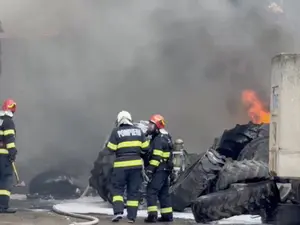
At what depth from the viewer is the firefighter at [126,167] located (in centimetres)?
722

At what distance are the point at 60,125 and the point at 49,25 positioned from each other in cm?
225

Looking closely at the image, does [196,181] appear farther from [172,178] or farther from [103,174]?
[103,174]

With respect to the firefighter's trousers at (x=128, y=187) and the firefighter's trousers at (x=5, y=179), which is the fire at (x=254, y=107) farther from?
the firefighter's trousers at (x=5, y=179)

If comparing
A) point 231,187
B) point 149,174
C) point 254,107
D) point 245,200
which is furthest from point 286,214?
point 254,107

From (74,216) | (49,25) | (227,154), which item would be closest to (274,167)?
(74,216)

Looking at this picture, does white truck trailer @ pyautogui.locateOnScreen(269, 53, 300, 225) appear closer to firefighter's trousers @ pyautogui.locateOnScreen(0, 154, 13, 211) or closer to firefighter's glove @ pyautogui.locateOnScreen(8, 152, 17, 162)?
firefighter's glove @ pyautogui.locateOnScreen(8, 152, 17, 162)

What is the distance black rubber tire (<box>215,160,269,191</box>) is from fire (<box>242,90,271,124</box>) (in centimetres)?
705

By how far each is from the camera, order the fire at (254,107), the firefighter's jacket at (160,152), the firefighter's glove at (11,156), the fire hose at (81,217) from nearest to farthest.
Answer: the fire hose at (81,217) < the firefighter's glove at (11,156) < the firefighter's jacket at (160,152) < the fire at (254,107)

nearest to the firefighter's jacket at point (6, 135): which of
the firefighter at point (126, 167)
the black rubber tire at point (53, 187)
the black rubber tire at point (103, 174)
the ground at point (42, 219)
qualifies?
the ground at point (42, 219)

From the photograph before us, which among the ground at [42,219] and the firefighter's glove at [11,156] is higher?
the firefighter's glove at [11,156]

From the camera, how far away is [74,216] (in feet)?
24.0

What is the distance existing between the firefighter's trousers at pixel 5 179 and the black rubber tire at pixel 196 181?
224 centimetres

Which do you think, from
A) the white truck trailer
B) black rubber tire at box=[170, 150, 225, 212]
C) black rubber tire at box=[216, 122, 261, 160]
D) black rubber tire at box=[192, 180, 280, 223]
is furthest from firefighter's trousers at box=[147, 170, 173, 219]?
black rubber tire at box=[216, 122, 261, 160]

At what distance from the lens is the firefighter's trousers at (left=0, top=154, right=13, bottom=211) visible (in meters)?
7.40
